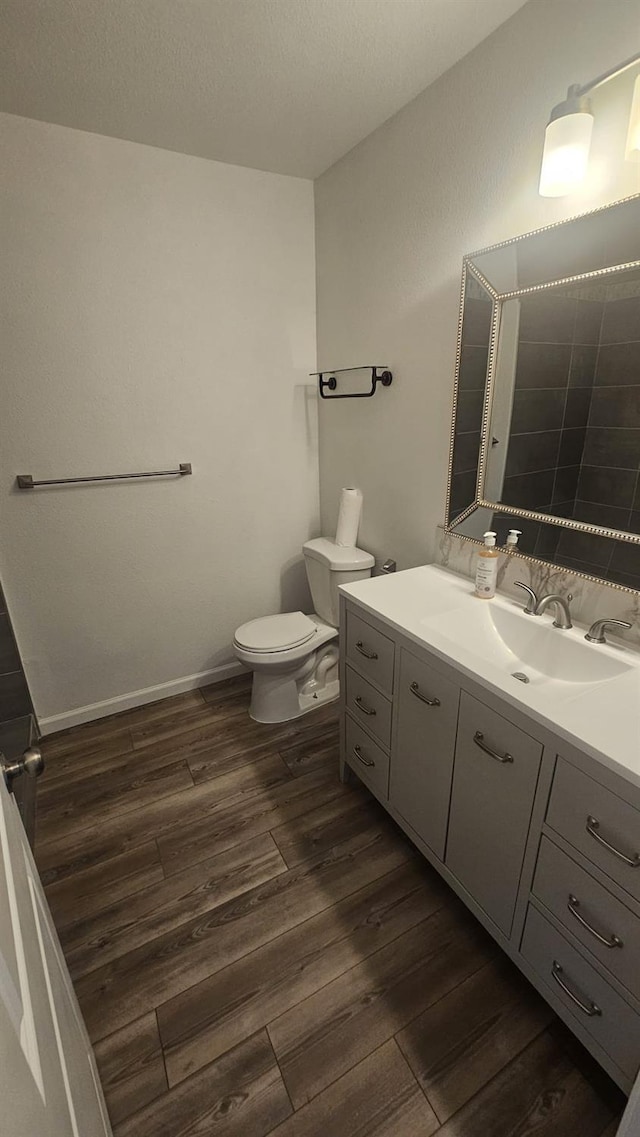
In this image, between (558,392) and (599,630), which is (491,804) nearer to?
(599,630)

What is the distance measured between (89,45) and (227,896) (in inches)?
99.0

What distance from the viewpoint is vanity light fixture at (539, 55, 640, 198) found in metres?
1.05

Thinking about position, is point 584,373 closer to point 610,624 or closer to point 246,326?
point 610,624

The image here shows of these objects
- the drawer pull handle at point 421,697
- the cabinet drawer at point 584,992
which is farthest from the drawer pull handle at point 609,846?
the drawer pull handle at point 421,697

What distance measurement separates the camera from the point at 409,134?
1.70 metres

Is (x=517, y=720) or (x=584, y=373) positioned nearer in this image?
(x=517, y=720)

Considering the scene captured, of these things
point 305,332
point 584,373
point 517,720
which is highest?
point 305,332

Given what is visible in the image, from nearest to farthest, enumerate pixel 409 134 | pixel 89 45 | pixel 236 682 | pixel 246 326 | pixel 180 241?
pixel 89 45 < pixel 409 134 < pixel 180 241 < pixel 246 326 < pixel 236 682

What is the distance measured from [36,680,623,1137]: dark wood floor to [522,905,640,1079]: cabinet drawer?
0.63 feet

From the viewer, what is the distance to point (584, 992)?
3.45 ft

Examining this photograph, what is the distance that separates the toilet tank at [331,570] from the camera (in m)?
2.25

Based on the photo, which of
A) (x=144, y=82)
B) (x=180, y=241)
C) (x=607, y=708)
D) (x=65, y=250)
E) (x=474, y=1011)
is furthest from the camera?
(x=180, y=241)

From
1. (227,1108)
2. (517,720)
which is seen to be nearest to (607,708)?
(517,720)

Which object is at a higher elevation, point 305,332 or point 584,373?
point 305,332
